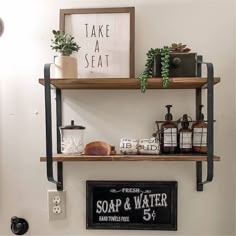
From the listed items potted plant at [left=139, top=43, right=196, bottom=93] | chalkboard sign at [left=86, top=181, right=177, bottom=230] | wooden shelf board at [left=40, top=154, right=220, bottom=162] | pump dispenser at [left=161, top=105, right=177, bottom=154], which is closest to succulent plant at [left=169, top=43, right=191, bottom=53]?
potted plant at [left=139, top=43, right=196, bottom=93]

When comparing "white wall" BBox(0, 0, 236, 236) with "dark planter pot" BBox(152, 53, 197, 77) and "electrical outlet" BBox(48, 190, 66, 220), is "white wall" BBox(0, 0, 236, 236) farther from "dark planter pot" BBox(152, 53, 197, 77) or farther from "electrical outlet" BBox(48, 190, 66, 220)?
"dark planter pot" BBox(152, 53, 197, 77)

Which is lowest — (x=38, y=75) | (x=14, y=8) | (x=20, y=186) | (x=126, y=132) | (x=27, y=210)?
(x=27, y=210)

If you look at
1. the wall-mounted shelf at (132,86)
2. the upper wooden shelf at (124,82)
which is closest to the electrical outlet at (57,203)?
the wall-mounted shelf at (132,86)

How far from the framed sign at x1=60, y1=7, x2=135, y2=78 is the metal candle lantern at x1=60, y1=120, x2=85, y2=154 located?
235 millimetres

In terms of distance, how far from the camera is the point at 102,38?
1229mm

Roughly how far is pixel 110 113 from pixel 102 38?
1.04 feet

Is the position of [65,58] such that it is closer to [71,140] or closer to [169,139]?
[71,140]

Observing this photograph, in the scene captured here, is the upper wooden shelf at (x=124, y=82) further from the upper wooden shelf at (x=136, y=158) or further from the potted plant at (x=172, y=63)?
the upper wooden shelf at (x=136, y=158)

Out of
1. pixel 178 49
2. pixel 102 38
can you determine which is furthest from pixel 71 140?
A: pixel 178 49

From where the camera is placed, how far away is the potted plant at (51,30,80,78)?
113 centimetres

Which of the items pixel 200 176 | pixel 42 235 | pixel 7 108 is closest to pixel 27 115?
pixel 7 108

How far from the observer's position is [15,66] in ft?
4.22

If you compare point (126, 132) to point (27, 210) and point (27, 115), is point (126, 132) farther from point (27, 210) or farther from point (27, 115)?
point (27, 210)

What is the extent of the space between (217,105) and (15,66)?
891 millimetres
